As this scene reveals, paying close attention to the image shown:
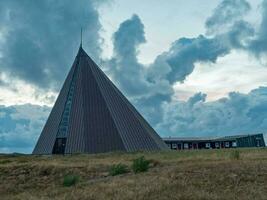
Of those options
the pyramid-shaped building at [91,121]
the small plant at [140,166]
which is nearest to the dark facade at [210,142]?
the pyramid-shaped building at [91,121]

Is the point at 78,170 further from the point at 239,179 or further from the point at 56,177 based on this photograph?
the point at 239,179

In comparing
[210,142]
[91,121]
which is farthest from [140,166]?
[210,142]

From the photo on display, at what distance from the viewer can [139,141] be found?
50.1m

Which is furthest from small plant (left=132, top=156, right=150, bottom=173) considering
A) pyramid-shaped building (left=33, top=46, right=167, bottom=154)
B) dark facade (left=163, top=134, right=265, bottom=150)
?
dark facade (left=163, top=134, right=265, bottom=150)

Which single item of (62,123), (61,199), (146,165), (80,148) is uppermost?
(62,123)

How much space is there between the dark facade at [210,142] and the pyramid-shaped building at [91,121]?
3277 centimetres

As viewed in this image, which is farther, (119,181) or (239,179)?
(119,181)

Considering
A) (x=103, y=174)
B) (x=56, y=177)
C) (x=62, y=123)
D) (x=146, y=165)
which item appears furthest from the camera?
(x=62, y=123)

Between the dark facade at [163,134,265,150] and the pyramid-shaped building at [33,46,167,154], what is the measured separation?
3277cm

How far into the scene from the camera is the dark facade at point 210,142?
84812 mm

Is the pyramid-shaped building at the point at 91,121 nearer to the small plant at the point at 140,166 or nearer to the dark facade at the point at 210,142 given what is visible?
the small plant at the point at 140,166

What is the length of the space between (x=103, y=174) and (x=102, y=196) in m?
9.49

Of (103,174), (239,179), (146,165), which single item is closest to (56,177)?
(103,174)

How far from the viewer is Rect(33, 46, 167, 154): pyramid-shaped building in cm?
4925
